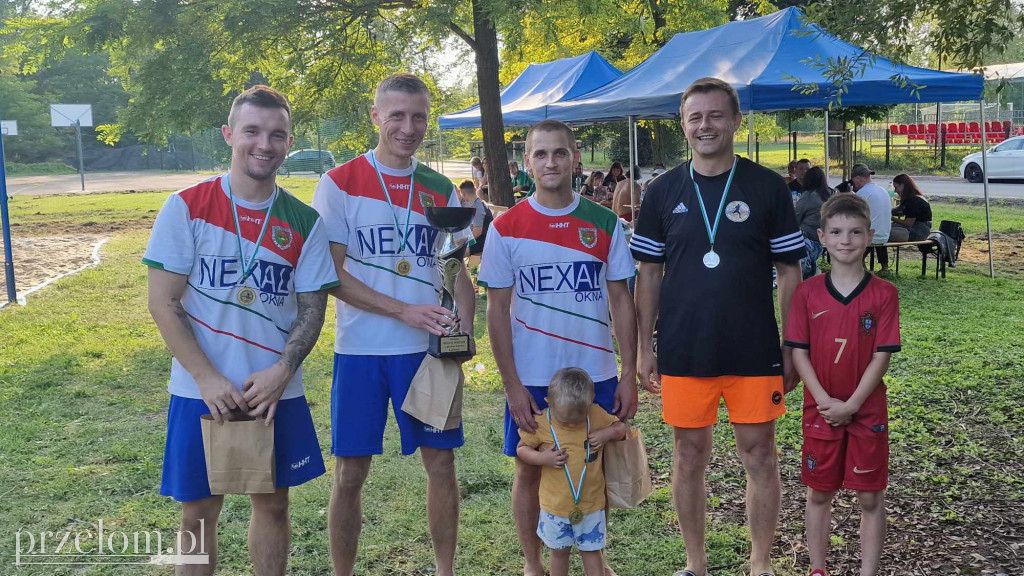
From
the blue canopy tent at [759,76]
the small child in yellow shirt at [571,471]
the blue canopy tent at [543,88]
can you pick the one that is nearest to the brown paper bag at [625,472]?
the small child in yellow shirt at [571,471]

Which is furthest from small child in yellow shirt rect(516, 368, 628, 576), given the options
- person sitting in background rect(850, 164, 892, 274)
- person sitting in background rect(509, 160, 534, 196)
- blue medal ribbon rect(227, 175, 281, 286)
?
person sitting in background rect(509, 160, 534, 196)

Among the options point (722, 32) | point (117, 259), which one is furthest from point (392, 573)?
point (117, 259)

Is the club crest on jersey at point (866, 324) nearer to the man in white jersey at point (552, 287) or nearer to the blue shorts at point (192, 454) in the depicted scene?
the man in white jersey at point (552, 287)

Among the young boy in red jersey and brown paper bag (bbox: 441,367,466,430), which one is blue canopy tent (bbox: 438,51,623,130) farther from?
brown paper bag (bbox: 441,367,466,430)

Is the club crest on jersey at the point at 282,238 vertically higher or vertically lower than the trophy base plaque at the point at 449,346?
higher

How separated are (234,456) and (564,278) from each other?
1.47m

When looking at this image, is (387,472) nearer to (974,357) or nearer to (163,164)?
(974,357)

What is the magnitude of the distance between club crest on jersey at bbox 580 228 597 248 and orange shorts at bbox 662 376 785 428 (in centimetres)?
68

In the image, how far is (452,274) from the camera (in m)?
3.69

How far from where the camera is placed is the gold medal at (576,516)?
11.6ft

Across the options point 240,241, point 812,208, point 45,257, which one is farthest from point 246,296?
point 45,257

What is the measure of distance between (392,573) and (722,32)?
10656mm

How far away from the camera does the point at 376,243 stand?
12.1ft

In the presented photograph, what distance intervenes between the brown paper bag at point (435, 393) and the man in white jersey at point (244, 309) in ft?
1.43
